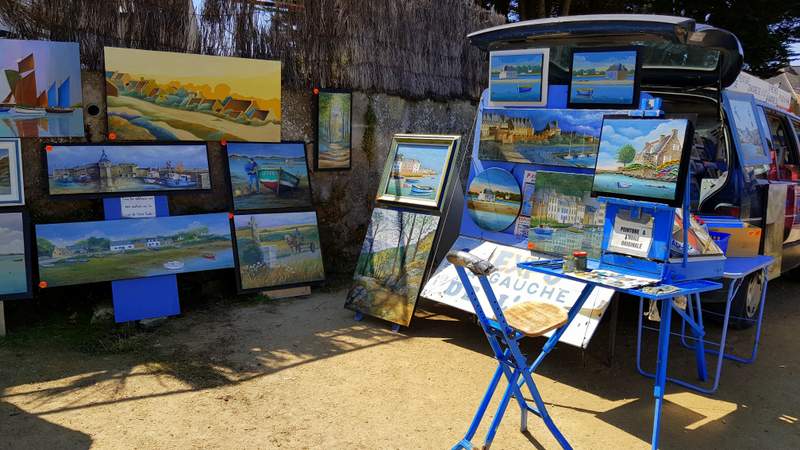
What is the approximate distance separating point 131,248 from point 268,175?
1.47 metres

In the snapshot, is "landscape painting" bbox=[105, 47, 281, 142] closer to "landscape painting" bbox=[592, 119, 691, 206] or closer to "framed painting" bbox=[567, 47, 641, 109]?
"framed painting" bbox=[567, 47, 641, 109]

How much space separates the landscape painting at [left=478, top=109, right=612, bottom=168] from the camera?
15.6 feet

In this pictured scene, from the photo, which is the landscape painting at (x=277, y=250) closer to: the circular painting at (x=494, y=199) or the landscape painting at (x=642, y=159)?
the circular painting at (x=494, y=199)

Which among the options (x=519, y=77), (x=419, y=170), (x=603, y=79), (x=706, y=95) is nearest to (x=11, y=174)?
(x=419, y=170)

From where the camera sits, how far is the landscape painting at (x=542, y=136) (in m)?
4.76

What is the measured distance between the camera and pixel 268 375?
172 inches

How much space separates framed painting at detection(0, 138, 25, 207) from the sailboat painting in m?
0.12

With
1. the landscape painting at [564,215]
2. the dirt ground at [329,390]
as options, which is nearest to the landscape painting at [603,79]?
the landscape painting at [564,215]

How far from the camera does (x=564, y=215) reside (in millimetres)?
4758

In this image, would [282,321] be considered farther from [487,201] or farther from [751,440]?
[751,440]

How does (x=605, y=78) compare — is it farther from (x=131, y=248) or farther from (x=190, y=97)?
(x=131, y=248)

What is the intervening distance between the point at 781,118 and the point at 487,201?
3.87 metres

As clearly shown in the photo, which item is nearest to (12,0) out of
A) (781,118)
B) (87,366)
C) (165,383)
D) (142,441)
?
(87,366)

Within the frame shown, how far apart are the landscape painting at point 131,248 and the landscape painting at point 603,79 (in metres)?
3.33
